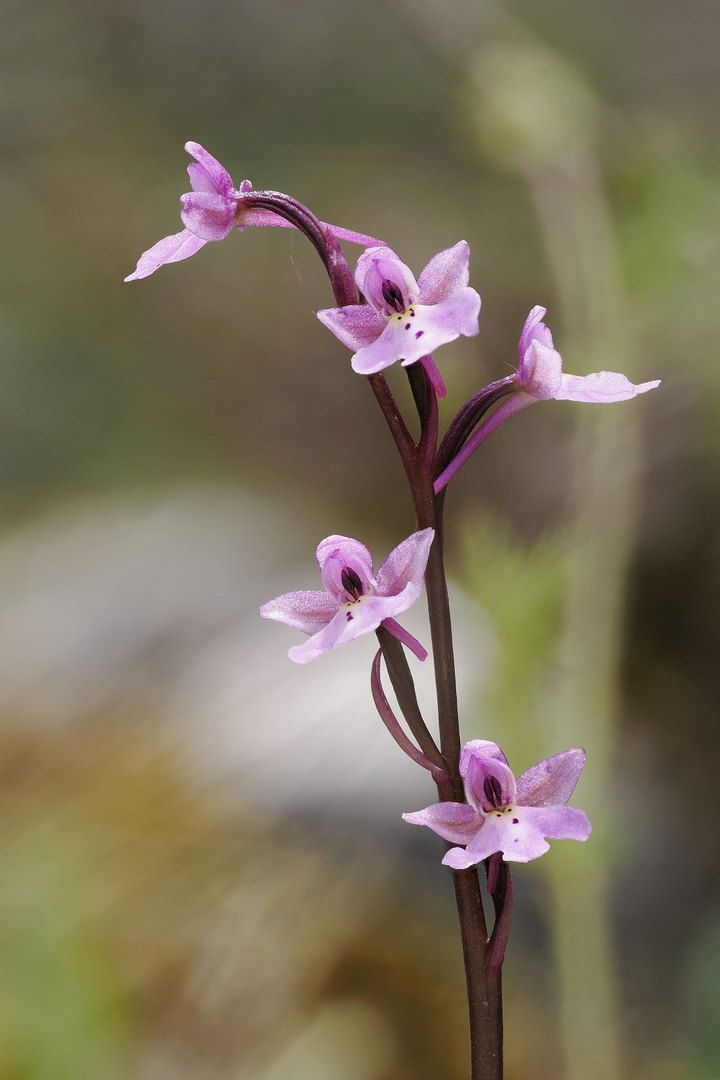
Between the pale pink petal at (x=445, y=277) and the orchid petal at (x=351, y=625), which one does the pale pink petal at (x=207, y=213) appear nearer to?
the pale pink petal at (x=445, y=277)

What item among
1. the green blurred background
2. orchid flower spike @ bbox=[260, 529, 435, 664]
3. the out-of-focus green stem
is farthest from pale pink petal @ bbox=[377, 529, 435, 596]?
the out-of-focus green stem

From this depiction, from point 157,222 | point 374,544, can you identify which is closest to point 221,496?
point 374,544

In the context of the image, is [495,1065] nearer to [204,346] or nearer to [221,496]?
[221,496]

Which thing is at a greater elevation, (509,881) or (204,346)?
(204,346)

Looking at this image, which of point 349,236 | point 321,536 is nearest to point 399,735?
point 349,236

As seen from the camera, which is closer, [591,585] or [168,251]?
[168,251]

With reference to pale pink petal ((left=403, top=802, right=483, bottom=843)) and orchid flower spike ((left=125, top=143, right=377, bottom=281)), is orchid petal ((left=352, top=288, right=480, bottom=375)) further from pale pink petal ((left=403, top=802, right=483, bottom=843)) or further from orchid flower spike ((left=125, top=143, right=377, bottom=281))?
pale pink petal ((left=403, top=802, right=483, bottom=843))

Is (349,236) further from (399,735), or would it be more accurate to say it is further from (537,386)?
(399,735)
